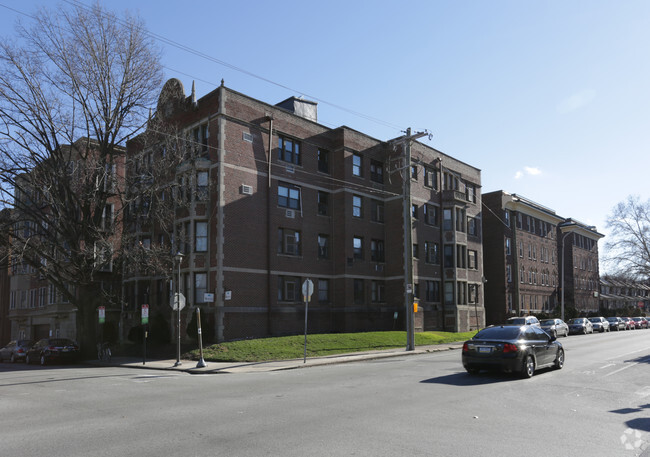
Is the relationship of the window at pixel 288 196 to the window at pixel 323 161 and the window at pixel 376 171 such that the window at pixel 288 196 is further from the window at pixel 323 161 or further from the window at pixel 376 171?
the window at pixel 376 171

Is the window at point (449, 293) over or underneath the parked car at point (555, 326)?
over

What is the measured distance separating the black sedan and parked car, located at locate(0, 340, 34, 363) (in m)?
29.0

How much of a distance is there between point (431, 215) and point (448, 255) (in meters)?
3.56

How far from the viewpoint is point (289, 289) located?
→ 32.5 metres

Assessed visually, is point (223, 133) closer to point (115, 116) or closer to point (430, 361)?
point (115, 116)

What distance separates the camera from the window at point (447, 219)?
43.0m

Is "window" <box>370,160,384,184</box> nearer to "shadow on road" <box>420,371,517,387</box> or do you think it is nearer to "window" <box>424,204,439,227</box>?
"window" <box>424,204,439,227</box>

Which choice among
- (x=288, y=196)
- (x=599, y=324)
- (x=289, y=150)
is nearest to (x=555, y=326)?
(x=599, y=324)

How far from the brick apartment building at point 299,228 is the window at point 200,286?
6 centimetres

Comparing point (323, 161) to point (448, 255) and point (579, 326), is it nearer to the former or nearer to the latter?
point (448, 255)

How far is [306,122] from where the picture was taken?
3512 centimetres

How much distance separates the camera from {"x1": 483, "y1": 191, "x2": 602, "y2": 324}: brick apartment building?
176 feet

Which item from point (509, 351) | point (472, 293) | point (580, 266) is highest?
point (580, 266)

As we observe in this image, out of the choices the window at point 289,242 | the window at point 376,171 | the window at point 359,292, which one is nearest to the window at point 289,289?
the window at point 289,242
